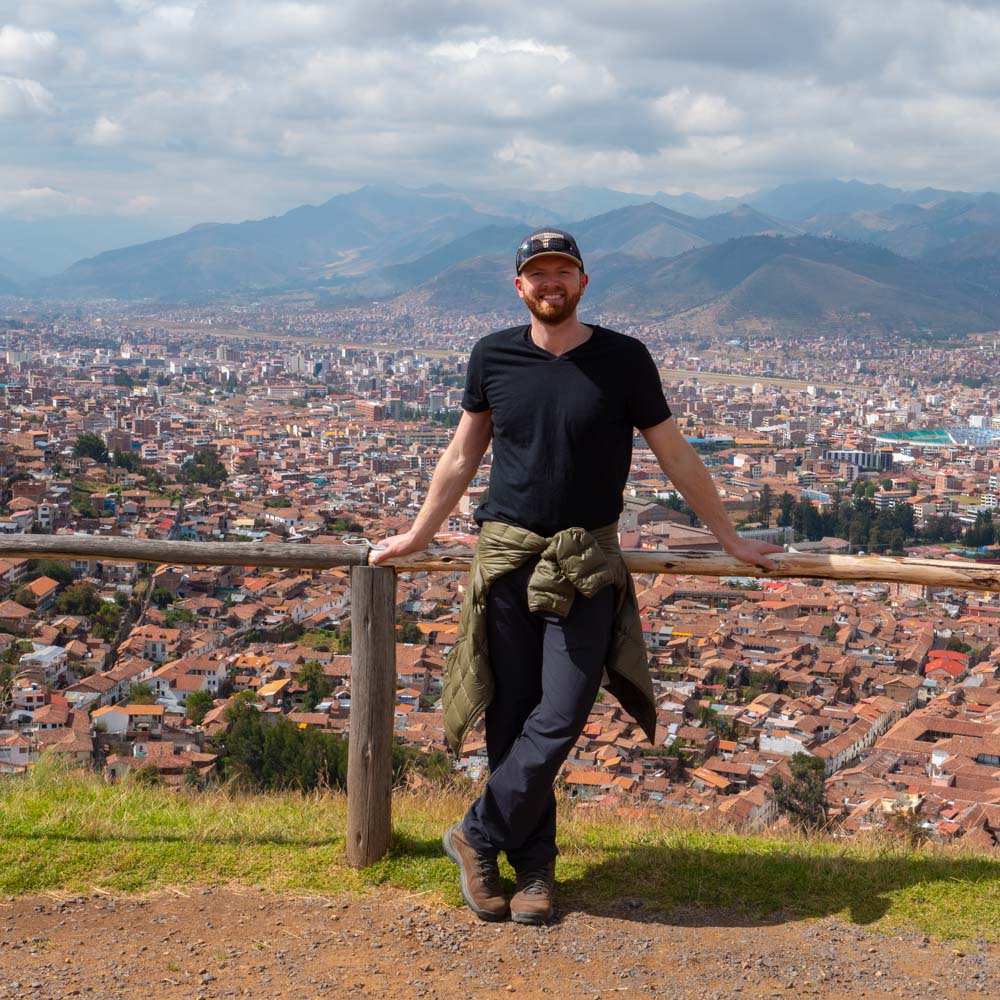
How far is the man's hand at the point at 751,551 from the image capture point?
9.47ft

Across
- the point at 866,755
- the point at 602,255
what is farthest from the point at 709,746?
the point at 602,255

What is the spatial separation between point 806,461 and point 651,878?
3460cm

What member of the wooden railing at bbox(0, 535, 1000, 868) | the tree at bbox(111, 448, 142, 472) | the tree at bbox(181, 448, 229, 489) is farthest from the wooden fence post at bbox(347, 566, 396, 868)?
the tree at bbox(111, 448, 142, 472)

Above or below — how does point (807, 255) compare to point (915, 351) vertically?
above

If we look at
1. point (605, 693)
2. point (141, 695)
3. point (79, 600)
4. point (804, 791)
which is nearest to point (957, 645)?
point (605, 693)

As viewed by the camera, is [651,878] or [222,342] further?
[222,342]

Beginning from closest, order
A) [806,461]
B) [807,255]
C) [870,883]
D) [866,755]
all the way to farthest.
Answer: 1. [870,883]
2. [866,755]
3. [806,461]
4. [807,255]

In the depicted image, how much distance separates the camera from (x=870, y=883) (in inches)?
119

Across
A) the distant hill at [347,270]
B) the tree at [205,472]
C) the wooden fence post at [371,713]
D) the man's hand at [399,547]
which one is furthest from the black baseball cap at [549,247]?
the distant hill at [347,270]

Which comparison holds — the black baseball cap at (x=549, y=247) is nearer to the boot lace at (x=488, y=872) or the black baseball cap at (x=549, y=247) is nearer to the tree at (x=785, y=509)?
the boot lace at (x=488, y=872)

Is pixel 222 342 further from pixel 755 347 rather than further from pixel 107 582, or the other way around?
pixel 107 582

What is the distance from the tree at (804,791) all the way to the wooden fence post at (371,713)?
6.58 ft

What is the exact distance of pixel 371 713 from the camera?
121 inches

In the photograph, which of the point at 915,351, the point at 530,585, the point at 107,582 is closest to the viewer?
the point at 530,585
